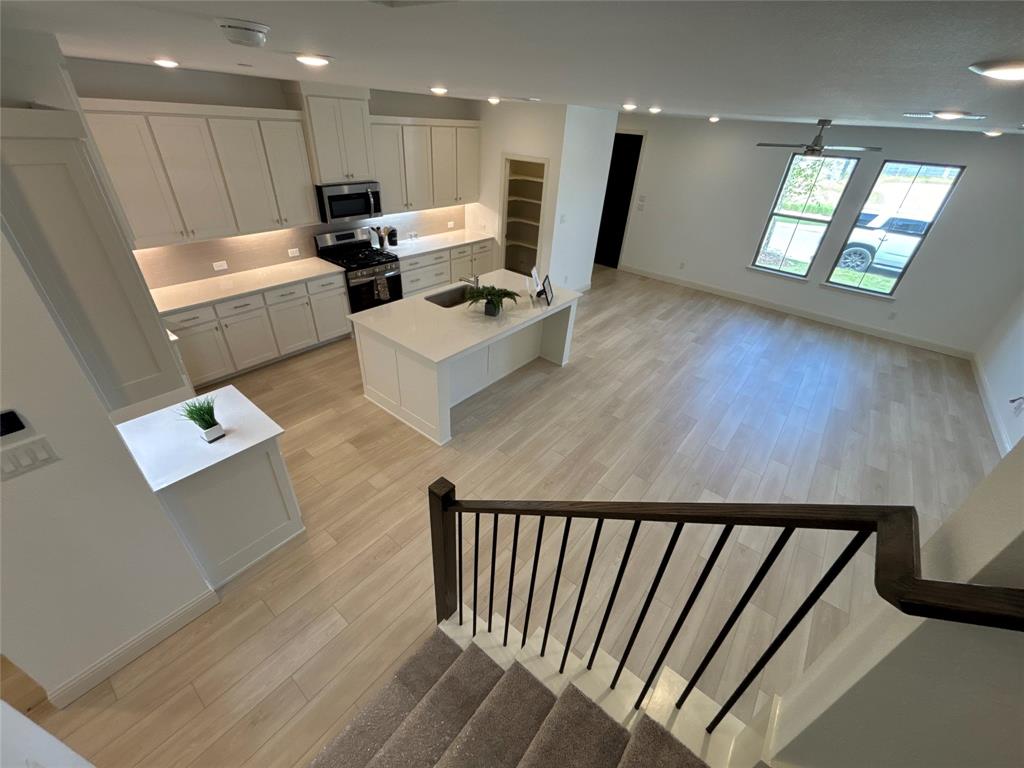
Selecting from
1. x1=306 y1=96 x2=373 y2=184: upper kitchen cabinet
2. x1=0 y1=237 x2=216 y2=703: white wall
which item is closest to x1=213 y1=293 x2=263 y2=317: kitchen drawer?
x1=306 y1=96 x2=373 y2=184: upper kitchen cabinet

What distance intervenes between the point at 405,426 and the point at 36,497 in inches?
90.6

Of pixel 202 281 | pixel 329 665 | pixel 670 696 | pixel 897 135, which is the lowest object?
pixel 329 665

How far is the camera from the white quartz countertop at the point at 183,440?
2.03 meters

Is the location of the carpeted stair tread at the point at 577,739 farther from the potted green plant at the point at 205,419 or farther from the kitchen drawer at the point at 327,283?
the kitchen drawer at the point at 327,283

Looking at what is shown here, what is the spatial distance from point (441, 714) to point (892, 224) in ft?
23.6

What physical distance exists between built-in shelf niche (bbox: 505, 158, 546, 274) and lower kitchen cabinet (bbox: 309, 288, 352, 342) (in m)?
2.72

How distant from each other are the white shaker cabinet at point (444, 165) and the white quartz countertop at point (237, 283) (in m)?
1.84

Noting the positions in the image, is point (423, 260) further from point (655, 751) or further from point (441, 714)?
point (655, 751)

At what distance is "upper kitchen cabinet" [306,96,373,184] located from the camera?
4.11 meters

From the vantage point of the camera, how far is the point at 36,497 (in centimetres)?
157

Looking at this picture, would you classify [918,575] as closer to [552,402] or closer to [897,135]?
[552,402]

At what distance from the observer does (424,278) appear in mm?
5473

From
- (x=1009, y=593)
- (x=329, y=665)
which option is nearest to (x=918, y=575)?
(x=1009, y=593)

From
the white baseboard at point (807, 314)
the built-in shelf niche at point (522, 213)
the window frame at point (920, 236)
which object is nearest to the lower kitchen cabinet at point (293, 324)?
the built-in shelf niche at point (522, 213)
